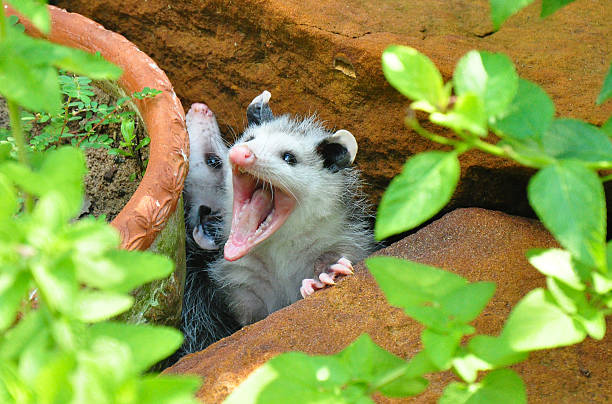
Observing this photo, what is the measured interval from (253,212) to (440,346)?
1.58 m

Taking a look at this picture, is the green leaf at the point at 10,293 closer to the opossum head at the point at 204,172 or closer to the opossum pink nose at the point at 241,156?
the opossum pink nose at the point at 241,156

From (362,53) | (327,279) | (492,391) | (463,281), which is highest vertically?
(463,281)

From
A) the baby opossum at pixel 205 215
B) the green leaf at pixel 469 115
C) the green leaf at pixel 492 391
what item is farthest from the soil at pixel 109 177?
the green leaf at pixel 469 115

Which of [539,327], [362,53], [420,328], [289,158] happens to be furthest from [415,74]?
[289,158]

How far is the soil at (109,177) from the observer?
219 cm

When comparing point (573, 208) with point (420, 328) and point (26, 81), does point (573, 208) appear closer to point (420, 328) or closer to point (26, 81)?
point (26, 81)

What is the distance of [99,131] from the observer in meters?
2.37

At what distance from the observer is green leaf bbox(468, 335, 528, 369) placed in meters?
0.86

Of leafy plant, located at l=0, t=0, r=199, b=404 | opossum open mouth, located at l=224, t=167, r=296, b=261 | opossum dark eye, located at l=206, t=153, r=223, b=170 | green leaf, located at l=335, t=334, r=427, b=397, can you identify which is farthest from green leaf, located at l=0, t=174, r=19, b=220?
opossum dark eye, located at l=206, t=153, r=223, b=170

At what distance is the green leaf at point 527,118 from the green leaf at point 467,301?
22cm

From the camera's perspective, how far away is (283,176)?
2.26m

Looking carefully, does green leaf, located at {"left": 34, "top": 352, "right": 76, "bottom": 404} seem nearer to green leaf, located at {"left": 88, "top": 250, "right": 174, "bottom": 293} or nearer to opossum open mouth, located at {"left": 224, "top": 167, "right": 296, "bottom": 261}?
green leaf, located at {"left": 88, "top": 250, "right": 174, "bottom": 293}

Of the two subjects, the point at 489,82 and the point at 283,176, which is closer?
the point at 489,82

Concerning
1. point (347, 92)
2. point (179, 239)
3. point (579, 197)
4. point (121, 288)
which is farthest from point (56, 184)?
point (347, 92)
